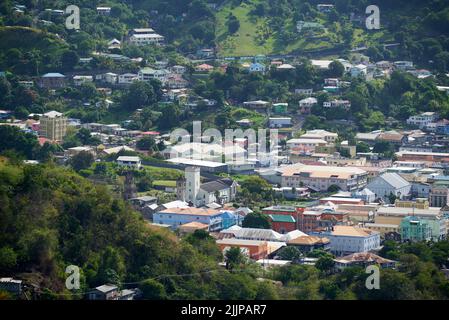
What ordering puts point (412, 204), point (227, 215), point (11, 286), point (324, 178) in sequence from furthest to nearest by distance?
point (324, 178), point (412, 204), point (227, 215), point (11, 286)

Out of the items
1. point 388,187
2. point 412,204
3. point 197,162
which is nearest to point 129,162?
point 197,162

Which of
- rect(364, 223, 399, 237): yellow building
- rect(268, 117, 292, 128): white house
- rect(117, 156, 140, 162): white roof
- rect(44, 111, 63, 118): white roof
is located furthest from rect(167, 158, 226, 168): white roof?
rect(364, 223, 399, 237): yellow building

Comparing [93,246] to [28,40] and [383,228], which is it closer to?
[383,228]

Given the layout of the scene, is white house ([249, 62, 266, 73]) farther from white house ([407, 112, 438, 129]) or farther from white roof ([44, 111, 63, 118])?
white roof ([44, 111, 63, 118])

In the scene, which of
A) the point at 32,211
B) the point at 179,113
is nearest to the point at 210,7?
the point at 179,113

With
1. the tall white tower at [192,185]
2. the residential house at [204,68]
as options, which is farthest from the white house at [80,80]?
the tall white tower at [192,185]

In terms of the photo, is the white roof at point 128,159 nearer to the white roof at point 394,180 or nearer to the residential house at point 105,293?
the white roof at point 394,180

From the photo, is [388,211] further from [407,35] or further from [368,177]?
[407,35]
